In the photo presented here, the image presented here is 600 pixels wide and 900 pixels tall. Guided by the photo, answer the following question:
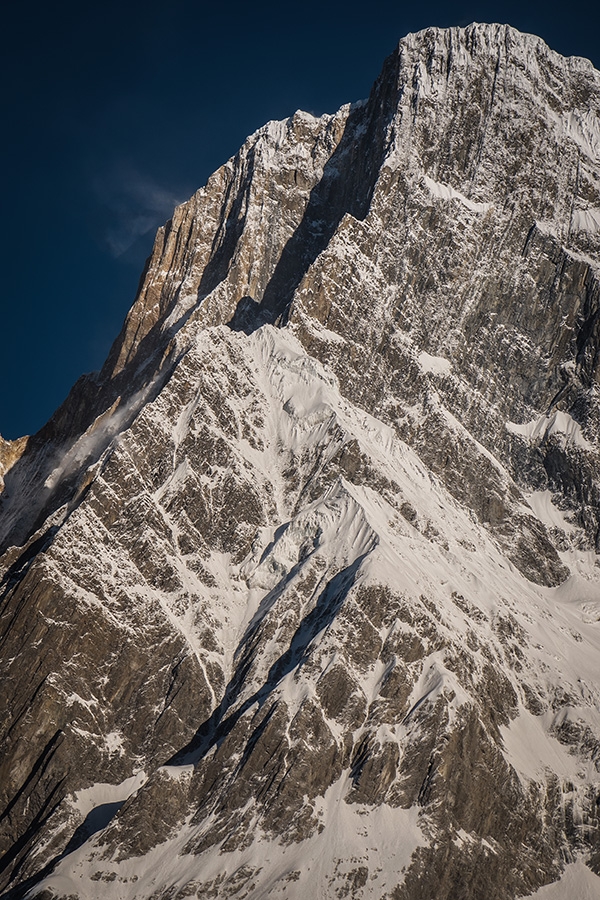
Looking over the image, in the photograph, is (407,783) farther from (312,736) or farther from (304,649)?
(304,649)

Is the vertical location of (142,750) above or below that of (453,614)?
below

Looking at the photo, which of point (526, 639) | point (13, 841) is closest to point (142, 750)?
point (13, 841)

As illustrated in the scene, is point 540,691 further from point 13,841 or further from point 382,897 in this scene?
point 13,841

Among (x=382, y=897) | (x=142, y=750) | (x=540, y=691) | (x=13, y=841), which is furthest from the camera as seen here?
(x=540, y=691)

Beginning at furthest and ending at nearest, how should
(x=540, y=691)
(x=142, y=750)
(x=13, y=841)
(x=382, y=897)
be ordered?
(x=540, y=691), (x=142, y=750), (x=13, y=841), (x=382, y=897)

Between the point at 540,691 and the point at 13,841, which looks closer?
the point at 13,841

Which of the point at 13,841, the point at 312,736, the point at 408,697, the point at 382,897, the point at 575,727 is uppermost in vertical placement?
the point at 575,727

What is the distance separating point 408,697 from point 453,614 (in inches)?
825

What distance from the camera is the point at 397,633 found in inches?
6998

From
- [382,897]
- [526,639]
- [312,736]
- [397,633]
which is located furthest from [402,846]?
[526,639]

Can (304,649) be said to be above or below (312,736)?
above

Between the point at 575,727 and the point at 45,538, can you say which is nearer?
the point at 575,727

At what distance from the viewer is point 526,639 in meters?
195

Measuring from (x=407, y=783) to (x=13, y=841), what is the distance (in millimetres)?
53697
